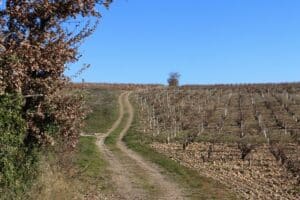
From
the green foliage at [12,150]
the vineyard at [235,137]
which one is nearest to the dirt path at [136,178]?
the vineyard at [235,137]

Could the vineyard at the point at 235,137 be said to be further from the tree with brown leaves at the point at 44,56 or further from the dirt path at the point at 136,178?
the tree with brown leaves at the point at 44,56

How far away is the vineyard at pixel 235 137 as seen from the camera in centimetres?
2279

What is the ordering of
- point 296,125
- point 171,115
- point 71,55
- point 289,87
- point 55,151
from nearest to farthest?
point 71,55 → point 55,151 → point 296,125 → point 171,115 → point 289,87

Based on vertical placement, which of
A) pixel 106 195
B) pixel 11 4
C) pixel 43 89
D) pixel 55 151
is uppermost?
pixel 11 4

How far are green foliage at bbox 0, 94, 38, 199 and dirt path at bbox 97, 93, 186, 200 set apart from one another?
5.13m

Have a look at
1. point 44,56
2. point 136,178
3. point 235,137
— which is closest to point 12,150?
point 44,56

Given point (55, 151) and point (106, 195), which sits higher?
point (55, 151)

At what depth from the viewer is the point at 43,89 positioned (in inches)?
562

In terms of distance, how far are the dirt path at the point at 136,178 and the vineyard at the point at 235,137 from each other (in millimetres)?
2033

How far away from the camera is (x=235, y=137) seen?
40.4m

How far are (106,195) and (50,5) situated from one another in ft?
22.9

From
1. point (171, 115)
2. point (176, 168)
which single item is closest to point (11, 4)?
point (176, 168)

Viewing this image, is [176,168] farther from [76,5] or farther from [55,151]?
[76,5]

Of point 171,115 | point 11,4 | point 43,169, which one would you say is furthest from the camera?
point 171,115
